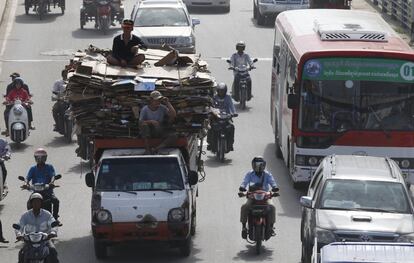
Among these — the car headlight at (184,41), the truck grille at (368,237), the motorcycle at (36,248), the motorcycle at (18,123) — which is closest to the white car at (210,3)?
the car headlight at (184,41)

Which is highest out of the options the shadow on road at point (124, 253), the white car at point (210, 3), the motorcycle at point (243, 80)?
the shadow on road at point (124, 253)

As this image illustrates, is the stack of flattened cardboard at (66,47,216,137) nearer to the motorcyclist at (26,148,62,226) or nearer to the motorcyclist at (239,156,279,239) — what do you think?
the motorcyclist at (26,148,62,226)

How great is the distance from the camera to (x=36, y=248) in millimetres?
19078

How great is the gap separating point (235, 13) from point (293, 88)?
28.1 m

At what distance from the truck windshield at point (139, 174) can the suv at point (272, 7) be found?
2890 cm

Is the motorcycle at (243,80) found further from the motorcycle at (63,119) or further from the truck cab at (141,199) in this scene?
the truck cab at (141,199)

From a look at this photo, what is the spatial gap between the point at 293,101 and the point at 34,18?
2824cm

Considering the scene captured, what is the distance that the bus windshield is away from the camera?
82.8 feet

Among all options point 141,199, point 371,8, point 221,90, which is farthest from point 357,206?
point 371,8

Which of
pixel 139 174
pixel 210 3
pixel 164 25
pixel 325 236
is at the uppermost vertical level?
pixel 139 174

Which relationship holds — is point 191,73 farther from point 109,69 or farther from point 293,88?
point 293,88

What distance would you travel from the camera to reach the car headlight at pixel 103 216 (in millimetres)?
20672

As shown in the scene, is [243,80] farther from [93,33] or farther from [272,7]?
[93,33]

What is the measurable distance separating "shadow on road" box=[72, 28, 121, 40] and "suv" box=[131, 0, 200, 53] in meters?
5.36
